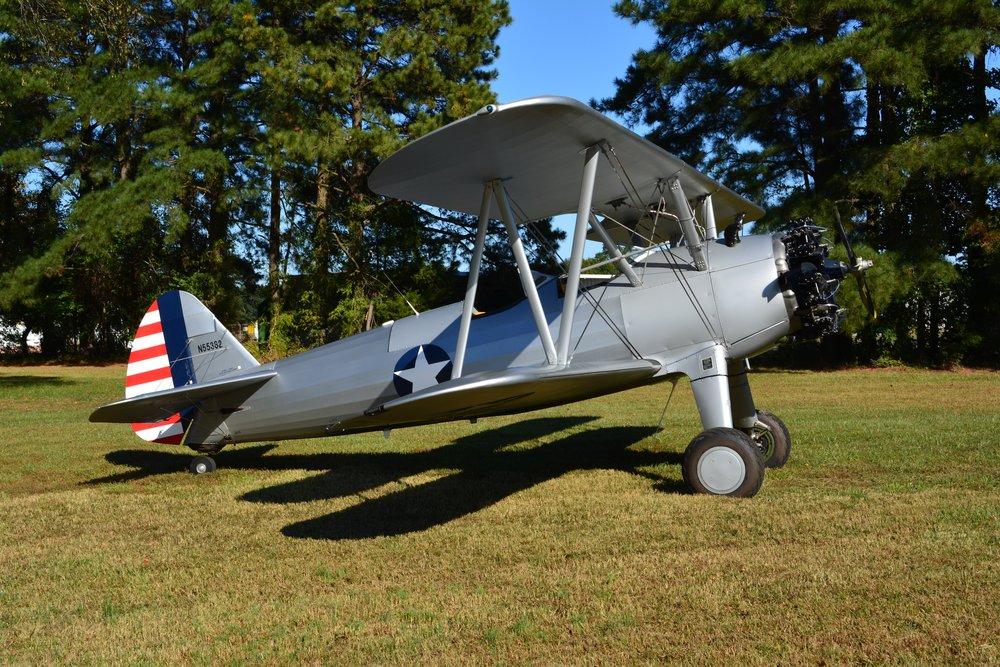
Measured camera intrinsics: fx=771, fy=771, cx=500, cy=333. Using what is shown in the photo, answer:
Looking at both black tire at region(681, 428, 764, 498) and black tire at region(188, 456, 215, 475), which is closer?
black tire at region(681, 428, 764, 498)

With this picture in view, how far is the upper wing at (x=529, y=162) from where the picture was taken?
535 centimetres

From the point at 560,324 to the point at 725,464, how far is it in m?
1.64

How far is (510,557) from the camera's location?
462 cm

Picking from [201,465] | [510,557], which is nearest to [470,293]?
[510,557]

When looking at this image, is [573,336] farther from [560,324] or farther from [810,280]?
[810,280]

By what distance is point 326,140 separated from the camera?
20.3m

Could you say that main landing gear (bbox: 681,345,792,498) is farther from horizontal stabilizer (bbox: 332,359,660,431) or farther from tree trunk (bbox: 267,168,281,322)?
tree trunk (bbox: 267,168,281,322)

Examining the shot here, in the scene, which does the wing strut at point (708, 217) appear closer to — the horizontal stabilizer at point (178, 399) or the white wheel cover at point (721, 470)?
the white wheel cover at point (721, 470)

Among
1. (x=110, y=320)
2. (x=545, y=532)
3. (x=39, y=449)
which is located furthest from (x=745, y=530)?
(x=110, y=320)

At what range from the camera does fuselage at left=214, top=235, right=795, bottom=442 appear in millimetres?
6297

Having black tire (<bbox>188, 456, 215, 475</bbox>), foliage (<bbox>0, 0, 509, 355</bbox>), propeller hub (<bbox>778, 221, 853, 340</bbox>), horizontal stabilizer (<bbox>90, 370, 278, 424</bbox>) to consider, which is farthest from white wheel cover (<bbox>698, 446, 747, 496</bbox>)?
foliage (<bbox>0, 0, 509, 355</bbox>)

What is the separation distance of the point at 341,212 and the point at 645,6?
10388 mm

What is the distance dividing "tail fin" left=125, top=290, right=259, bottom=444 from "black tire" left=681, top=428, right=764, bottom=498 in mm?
4826

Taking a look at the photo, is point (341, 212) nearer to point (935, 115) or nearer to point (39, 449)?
point (39, 449)
